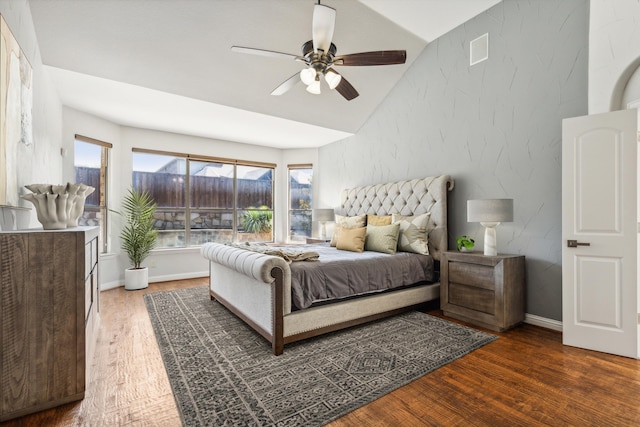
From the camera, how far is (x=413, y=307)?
3.37 m

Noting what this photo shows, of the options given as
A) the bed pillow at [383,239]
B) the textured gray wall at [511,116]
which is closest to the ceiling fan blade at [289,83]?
the bed pillow at [383,239]

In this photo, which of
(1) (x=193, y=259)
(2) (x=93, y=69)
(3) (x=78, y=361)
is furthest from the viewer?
(1) (x=193, y=259)

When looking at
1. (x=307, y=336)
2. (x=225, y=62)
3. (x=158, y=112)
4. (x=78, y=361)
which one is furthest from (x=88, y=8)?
(x=307, y=336)

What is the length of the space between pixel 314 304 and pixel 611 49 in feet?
10.9

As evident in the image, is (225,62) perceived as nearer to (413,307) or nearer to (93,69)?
(93,69)

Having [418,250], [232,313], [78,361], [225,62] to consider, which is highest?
[225,62]

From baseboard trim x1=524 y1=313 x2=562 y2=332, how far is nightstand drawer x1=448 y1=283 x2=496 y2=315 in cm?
53

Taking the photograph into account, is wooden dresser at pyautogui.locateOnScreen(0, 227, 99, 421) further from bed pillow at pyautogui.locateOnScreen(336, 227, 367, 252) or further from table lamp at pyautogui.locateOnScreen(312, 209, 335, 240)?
table lamp at pyautogui.locateOnScreen(312, 209, 335, 240)

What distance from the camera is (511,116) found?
3.22m

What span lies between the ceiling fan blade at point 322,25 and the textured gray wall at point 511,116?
2.14 meters

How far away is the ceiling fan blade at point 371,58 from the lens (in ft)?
8.08

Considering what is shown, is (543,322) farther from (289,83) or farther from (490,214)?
(289,83)

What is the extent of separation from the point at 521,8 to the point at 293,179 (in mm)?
4587

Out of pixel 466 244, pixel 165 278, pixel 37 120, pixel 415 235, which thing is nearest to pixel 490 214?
pixel 466 244
